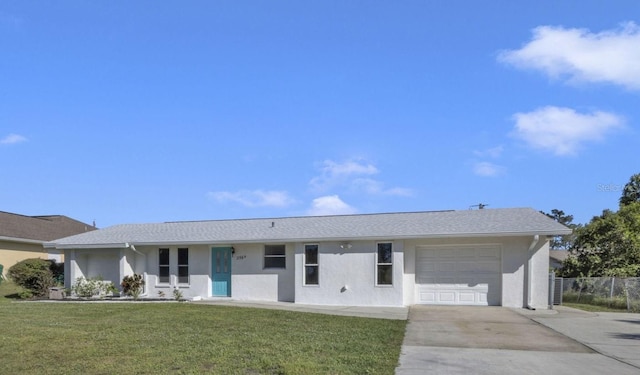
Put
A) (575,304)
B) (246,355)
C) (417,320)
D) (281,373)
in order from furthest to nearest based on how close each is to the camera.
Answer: (575,304)
(417,320)
(246,355)
(281,373)

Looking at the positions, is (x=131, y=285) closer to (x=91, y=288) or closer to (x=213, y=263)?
(x=91, y=288)

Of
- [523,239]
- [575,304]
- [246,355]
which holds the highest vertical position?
[523,239]

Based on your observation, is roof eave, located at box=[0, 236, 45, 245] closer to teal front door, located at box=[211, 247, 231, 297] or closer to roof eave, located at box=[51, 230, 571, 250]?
roof eave, located at box=[51, 230, 571, 250]

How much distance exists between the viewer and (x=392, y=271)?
58.6ft

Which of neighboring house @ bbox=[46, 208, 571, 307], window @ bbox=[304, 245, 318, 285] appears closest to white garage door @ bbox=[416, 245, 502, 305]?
neighboring house @ bbox=[46, 208, 571, 307]

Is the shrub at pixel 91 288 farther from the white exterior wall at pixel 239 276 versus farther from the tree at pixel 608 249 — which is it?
the tree at pixel 608 249

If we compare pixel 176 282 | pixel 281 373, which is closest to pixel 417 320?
pixel 281 373

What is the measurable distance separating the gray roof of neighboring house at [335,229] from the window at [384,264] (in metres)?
0.57

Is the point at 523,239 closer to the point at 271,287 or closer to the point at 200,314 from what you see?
the point at 271,287

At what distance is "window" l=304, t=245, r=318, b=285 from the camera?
747 inches

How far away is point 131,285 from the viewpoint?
67.8 ft

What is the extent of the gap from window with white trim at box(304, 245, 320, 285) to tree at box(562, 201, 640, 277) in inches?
487

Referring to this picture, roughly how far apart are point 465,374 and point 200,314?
876cm

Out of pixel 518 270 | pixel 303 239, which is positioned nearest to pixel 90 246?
pixel 303 239
